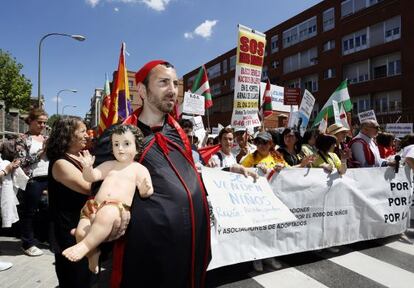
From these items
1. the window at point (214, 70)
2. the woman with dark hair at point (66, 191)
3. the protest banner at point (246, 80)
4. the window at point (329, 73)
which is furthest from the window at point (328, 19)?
the woman with dark hair at point (66, 191)

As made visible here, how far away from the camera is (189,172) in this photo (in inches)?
68.8

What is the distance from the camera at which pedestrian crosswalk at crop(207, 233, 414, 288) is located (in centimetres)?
368

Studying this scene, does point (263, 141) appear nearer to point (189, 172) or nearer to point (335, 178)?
point (335, 178)

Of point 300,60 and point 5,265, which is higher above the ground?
point 300,60

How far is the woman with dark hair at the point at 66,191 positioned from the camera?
2.24 metres

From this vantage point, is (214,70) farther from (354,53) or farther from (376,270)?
(376,270)

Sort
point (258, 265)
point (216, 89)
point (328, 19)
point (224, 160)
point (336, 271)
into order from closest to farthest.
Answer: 1. point (336, 271)
2. point (258, 265)
3. point (224, 160)
4. point (328, 19)
5. point (216, 89)

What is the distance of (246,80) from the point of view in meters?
5.34

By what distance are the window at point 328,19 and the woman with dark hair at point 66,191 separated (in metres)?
36.9

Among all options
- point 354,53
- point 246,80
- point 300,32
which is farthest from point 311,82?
point 246,80

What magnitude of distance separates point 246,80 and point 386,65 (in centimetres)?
2911

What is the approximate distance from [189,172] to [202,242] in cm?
37

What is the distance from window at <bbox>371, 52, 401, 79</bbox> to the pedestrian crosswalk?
28261 millimetres

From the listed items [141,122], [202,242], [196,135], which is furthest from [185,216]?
[196,135]
